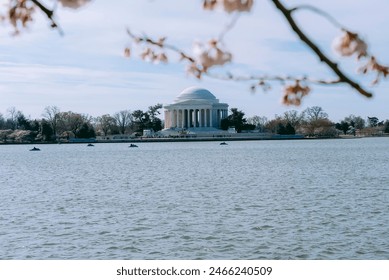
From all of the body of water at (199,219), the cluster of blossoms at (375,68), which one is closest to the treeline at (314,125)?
the body of water at (199,219)

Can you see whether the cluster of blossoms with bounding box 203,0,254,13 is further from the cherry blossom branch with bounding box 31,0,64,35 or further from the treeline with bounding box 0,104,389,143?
the treeline with bounding box 0,104,389,143

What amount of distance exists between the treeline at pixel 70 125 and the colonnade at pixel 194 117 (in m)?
2.36

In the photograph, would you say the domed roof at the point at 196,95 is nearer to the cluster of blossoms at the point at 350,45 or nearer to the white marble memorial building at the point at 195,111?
the white marble memorial building at the point at 195,111

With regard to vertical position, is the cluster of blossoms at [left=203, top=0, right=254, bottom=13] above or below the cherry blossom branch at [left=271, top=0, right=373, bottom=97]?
above

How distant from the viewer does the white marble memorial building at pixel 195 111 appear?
10244 centimetres

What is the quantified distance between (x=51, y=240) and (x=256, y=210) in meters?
6.59

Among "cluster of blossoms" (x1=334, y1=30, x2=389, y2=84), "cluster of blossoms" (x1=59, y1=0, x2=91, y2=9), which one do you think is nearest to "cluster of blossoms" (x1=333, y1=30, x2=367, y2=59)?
"cluster of blossoms" (x1=334, y1=30, x2=389, y2=84)

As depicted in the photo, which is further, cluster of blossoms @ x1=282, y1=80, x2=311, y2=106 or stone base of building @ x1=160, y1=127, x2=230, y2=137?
stone base of building @ x1=160, y1=127, x2=230, y2=137

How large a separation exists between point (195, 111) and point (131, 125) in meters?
11.3

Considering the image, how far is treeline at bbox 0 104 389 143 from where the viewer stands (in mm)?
93562

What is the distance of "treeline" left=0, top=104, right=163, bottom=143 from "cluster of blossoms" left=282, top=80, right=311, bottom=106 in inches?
3583

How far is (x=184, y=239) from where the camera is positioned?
13.6 meters
